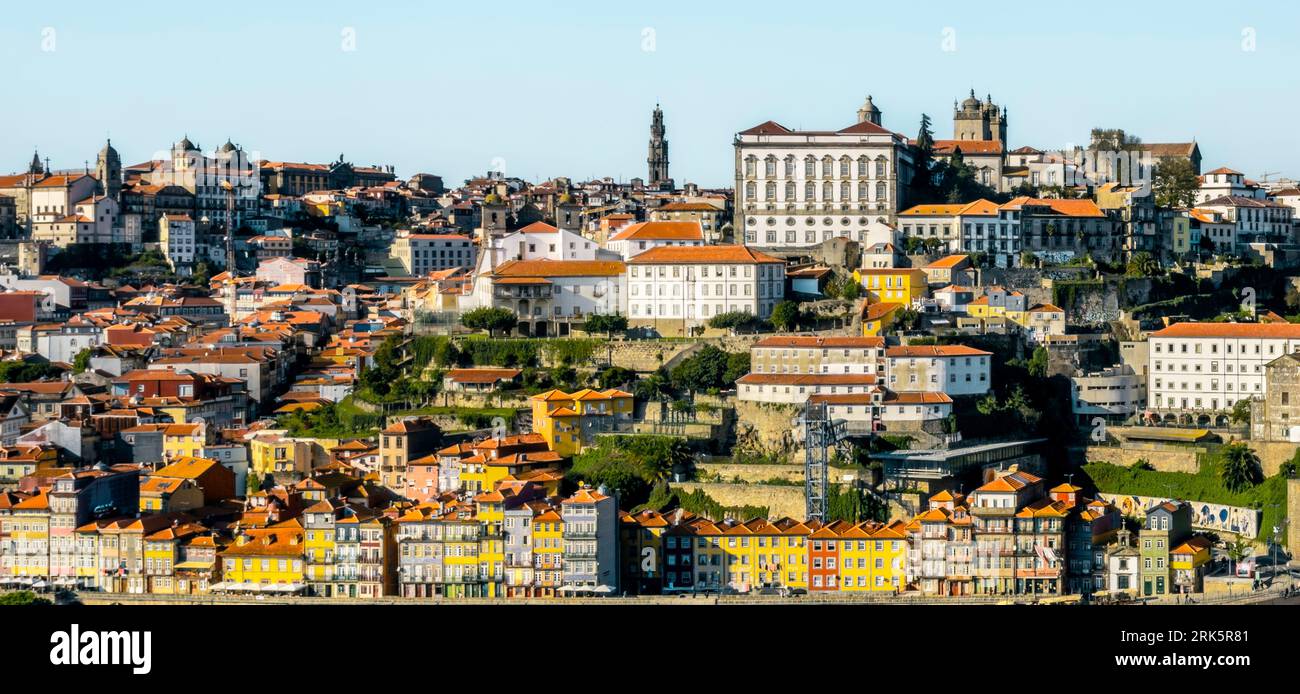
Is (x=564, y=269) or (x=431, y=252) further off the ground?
(x=431, y=252)

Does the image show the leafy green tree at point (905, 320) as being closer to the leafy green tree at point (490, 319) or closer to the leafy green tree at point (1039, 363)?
the leafy green tree at point (1039, 363)

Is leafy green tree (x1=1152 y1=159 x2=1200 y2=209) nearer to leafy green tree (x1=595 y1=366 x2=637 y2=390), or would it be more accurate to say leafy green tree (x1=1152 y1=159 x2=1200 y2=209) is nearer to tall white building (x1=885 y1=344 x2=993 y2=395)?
tall white building (x1=885 y1=344 x2=993 y2=395)

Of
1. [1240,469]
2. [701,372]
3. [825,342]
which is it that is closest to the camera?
[1240,469]

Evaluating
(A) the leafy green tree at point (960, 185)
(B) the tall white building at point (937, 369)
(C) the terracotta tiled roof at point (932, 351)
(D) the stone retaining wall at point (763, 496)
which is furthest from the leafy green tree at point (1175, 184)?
(D) the stone retaining wall at point (763, 496)

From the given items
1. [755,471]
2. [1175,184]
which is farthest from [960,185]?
[755,471]

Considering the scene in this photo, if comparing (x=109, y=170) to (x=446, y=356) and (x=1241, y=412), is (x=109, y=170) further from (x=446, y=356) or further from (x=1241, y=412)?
(x=1241, y=412)

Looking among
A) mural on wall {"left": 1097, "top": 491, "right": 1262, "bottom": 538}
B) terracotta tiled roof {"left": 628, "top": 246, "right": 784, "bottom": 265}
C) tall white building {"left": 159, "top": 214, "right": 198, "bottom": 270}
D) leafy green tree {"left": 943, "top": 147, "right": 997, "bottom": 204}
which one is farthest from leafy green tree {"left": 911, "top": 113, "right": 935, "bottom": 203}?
tall white building {"left": 159, "top": 214, "right": 198, "bottom": 270}
